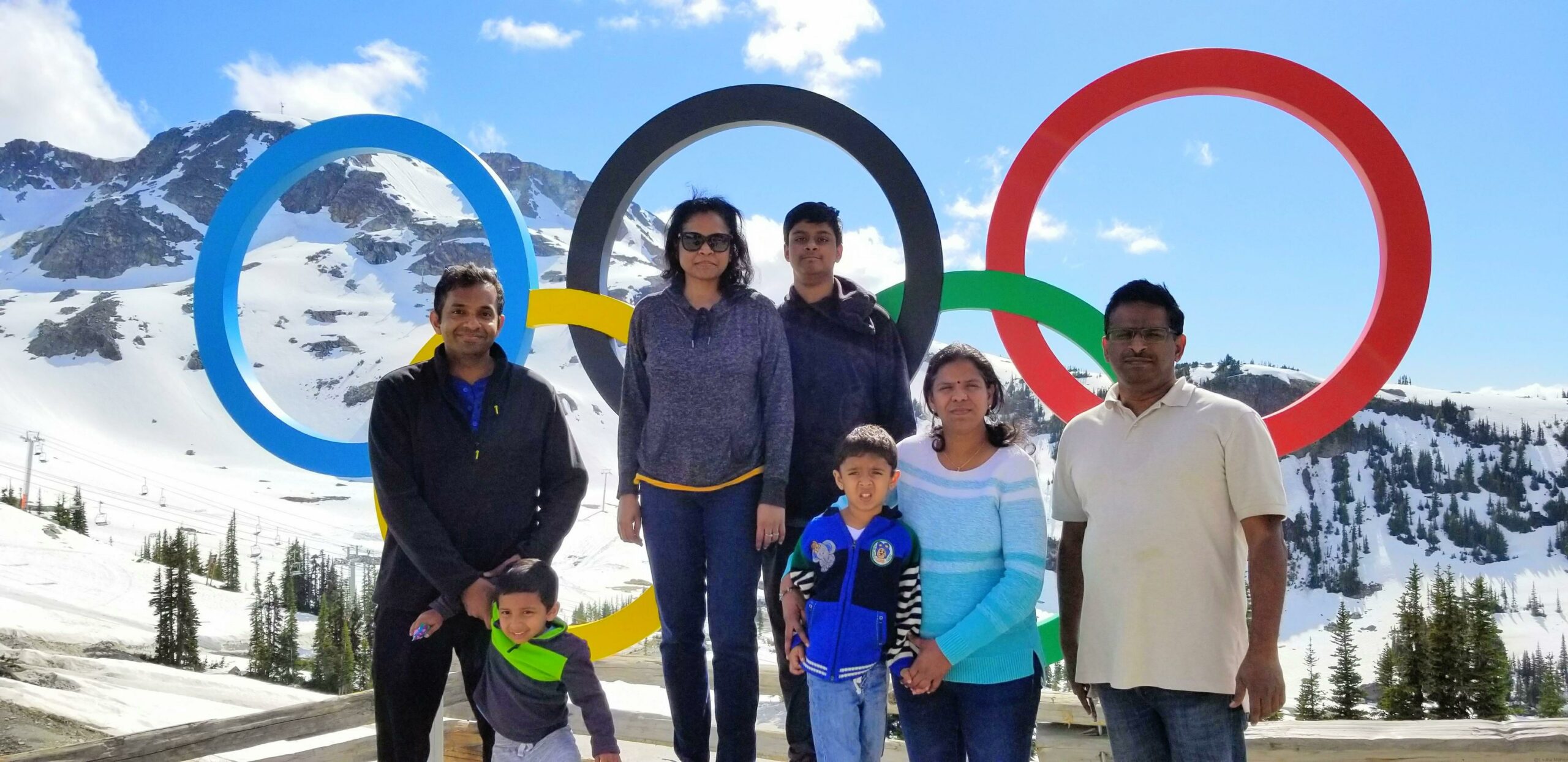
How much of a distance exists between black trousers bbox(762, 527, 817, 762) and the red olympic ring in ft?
5.80

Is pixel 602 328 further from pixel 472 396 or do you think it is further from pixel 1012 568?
pixel 1012 568

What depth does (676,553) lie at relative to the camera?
3.11m

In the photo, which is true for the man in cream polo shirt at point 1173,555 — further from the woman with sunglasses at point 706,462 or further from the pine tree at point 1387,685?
the pine tree at point 1387,685

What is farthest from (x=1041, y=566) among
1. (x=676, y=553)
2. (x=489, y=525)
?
(x=489, y=525)

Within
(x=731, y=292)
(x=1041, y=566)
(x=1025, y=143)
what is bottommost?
(x=1041, y=566)

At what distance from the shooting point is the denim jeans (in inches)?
113

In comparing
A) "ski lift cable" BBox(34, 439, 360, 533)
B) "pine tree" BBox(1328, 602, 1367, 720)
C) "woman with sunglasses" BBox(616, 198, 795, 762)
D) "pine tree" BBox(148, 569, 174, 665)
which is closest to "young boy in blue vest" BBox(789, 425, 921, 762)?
"woman with sunglasses" BBox(616, 198, 795, 762)

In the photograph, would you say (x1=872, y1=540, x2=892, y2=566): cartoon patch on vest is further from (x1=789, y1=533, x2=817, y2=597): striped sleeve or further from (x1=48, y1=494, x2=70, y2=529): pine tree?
(x1=48, y1=494, x2=70, y2=529): pine tree

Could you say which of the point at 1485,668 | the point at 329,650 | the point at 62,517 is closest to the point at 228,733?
the point at 1485,668

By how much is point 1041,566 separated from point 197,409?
184209mm

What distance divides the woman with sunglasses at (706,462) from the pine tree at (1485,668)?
34.7 m

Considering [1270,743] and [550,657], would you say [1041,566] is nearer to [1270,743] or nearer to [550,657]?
[550,657]

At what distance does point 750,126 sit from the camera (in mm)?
4660

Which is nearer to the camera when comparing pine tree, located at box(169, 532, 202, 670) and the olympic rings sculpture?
the olympic rings sculpture
